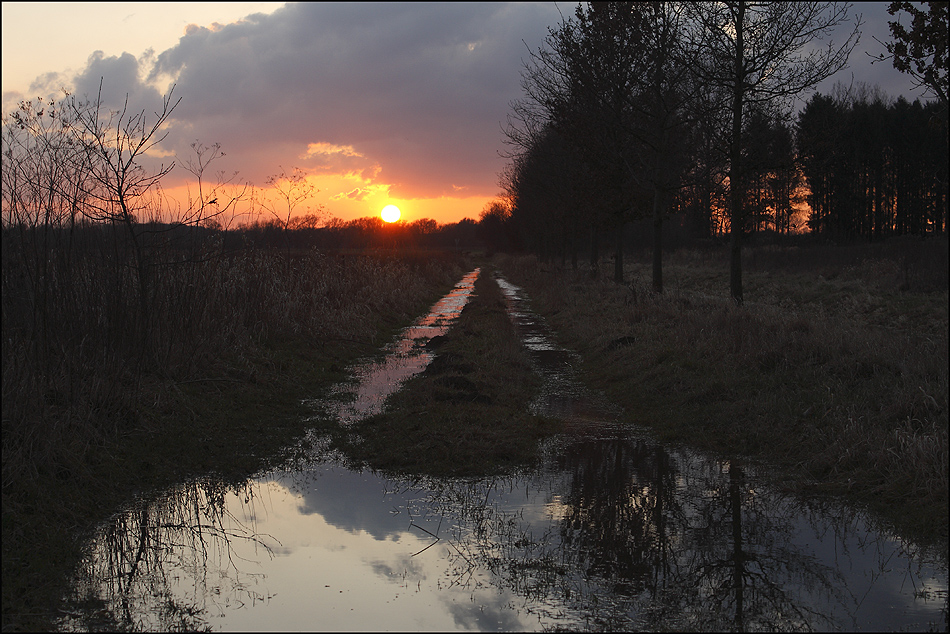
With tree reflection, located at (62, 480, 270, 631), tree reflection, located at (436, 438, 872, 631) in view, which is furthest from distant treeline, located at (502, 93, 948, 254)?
tree reflection, located at (62, 480, 270, 631)

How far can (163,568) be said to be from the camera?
4402 mm

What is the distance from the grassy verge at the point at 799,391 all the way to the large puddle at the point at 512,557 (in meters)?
0.51

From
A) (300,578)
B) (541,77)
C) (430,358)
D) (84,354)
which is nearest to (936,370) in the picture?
(300,578)

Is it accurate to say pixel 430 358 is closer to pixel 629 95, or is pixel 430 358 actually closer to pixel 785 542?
pixel 785 542

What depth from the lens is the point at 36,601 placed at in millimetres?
3900

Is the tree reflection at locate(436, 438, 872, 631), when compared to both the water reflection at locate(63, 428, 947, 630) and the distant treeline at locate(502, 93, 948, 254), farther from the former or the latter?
the distant treeline at locate(502, 93, 948, 254)

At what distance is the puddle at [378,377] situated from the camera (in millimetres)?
8930

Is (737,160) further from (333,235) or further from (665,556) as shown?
(333,235)

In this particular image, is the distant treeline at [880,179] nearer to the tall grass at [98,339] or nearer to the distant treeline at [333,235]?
the distant treeline at [333,235]

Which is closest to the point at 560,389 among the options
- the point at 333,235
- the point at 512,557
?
the point at 512,557

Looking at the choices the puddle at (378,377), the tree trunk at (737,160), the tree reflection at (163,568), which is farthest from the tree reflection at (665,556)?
the tree trunk at (737,160)

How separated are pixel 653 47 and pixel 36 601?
1520 centimetres

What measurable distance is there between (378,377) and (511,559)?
712 cm

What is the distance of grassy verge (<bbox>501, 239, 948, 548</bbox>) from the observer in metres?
5.58
